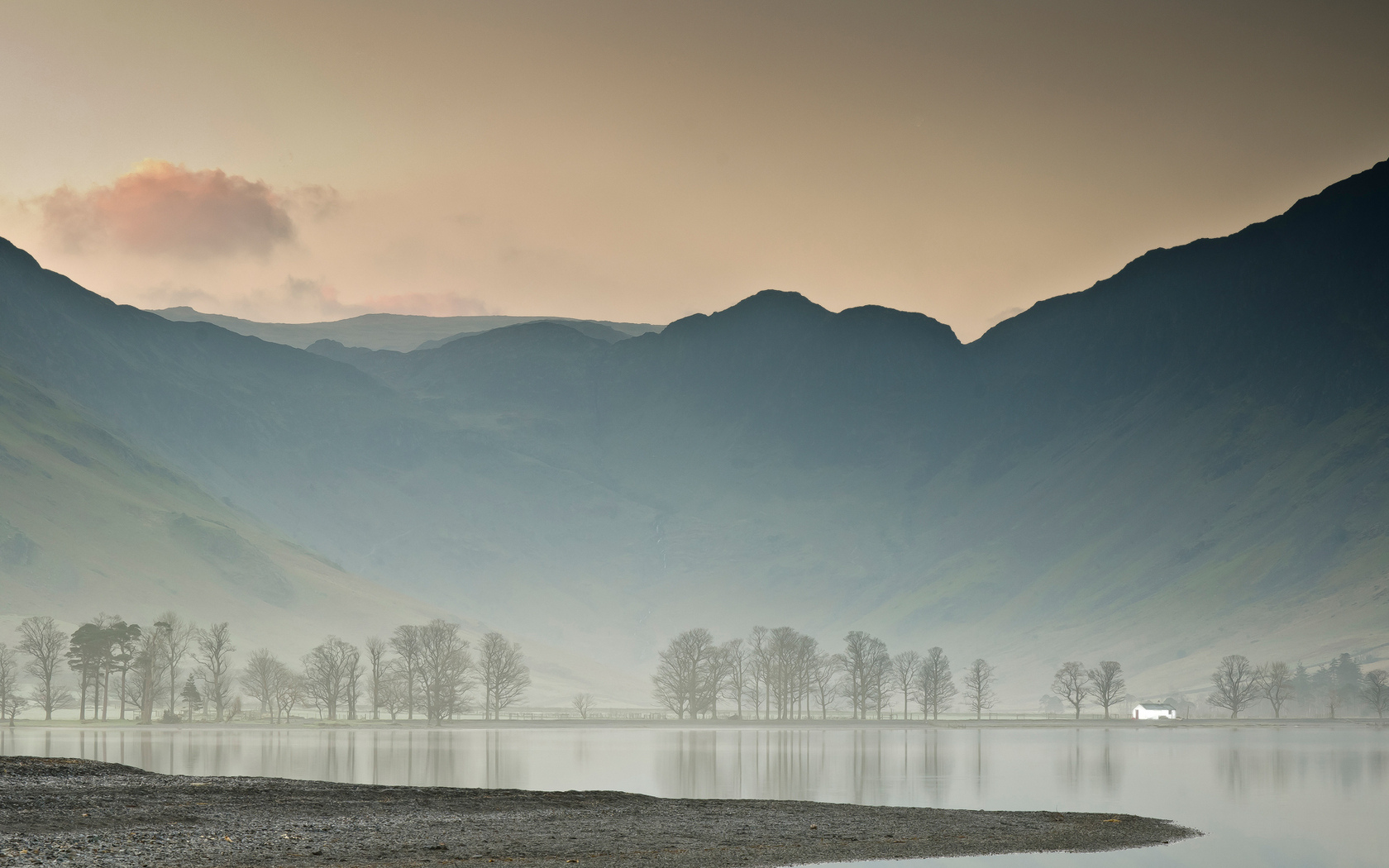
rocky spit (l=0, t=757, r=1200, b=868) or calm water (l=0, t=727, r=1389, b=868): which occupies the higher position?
rocky spit (l=0, t=757, r=1200, b=868)

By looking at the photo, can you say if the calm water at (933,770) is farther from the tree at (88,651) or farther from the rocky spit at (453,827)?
the tree at (88,651)

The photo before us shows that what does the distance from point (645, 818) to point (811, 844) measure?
9.45m

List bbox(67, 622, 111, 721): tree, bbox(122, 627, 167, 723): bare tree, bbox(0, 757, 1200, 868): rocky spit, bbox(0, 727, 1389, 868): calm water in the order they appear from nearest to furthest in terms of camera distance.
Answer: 1. bbox(0, 757, 1200, 868): rocky spit
2. bbox(0, 727, 1389, 868): calm water
3. bbox(122, 627, 167, 723): bare tree
4. bbox(67, 622, 111, 721): tree

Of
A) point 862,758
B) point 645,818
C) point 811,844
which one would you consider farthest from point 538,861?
point 862,758

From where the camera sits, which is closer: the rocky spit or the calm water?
the rocky spit

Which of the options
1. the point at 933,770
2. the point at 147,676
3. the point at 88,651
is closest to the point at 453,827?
the point at 933,770

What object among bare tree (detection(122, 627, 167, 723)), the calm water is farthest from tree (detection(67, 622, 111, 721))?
the calm water

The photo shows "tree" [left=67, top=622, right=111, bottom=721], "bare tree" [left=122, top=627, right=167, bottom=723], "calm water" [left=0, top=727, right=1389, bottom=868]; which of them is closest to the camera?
"calm water" [left=0, top=727, right=1389, bottom=868]

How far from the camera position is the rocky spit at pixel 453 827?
121 ft

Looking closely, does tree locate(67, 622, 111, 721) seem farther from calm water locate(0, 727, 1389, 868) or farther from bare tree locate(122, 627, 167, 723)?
calm water locate(0, 727, 1389, 868)

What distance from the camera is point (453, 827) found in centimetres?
4519

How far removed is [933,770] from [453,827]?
2116 inches

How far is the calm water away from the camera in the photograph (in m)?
51.5

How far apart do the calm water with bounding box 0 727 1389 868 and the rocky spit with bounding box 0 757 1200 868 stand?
4093mm
